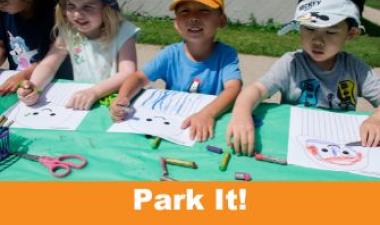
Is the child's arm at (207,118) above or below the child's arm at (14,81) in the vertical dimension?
below

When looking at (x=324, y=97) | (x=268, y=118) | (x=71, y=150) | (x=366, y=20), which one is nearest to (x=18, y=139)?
(x=71, y=150)

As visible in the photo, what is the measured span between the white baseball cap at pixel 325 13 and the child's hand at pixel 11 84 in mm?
1131

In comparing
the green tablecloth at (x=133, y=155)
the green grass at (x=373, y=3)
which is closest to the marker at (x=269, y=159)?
the green tablecloth at (x=133, y=155)

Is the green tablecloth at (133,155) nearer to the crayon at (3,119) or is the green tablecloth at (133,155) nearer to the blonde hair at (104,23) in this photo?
the crayon at (3,119)

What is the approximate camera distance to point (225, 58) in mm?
1996

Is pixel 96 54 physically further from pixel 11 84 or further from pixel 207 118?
pixel 207 118

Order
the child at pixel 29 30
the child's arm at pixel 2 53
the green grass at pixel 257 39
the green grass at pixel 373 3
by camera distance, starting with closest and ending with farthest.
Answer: the child at pixel 29 30
the child's arm at pixel 2 53
the green grass at pixel 257 39
the green grass at pixel 373 3

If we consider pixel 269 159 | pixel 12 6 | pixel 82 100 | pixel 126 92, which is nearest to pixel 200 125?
pixel 269 159

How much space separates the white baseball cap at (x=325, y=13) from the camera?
160 centimetres

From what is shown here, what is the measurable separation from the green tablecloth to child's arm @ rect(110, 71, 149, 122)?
0.04 meters

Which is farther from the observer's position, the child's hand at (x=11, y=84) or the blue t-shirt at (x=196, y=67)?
the blue t-shirt at (x=196, y=67)

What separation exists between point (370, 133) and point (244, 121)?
15.6 inches

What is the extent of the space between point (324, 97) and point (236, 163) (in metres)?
0.67

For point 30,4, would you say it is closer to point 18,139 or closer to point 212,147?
point 18,139
